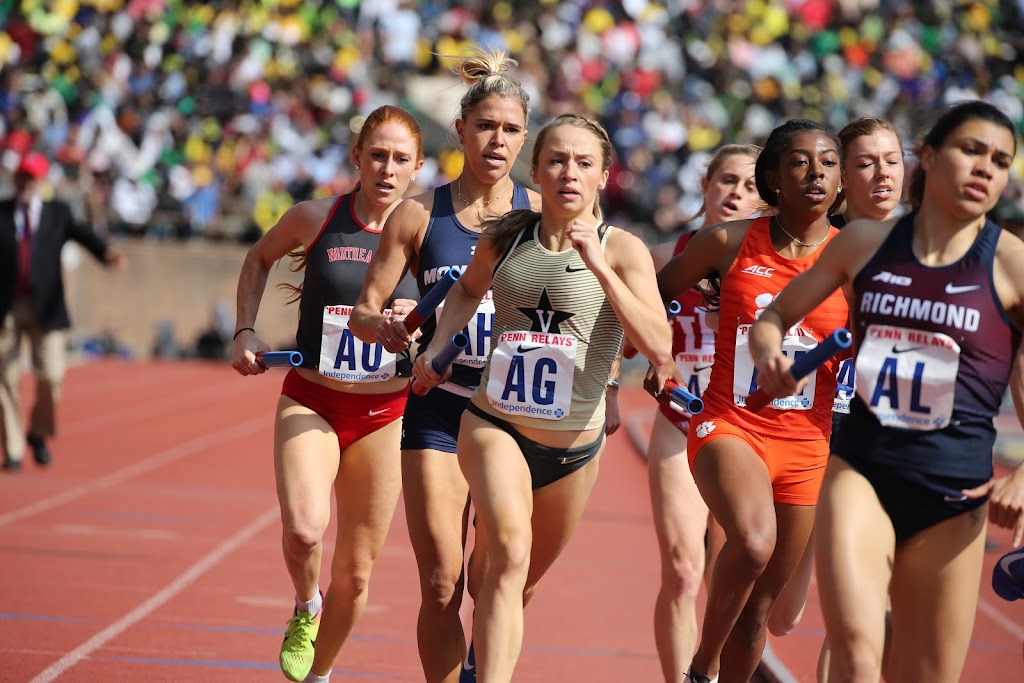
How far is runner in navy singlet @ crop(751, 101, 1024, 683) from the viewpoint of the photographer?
12.7 feet

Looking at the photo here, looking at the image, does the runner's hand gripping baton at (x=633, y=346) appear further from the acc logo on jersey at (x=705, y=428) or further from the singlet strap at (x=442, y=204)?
the singlet strap at (x=442, y=204)

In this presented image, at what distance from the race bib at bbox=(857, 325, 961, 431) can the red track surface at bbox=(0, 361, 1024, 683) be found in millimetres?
2918

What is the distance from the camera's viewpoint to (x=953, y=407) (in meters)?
3.93

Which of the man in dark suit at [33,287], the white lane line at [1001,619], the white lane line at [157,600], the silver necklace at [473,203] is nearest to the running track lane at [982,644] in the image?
the white lane line at [1001,619]

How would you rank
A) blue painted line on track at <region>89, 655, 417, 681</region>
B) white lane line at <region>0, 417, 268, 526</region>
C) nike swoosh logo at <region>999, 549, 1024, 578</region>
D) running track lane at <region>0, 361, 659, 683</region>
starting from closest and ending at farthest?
1. nike swoosh logo at <region>999, 549, 1024, 578</region>
2. blue painted line on track at <region>89, 655, 417, 681</region>
3. running track lane at <region>0, 361, 659, 683</region>
4. white lane line at <region>0, 417, 268, 526</region>

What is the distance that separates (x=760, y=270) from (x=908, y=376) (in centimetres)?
132

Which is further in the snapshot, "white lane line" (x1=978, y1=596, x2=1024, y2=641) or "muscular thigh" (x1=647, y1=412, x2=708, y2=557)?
"white lane line" (x1=978, y1=596, x2=1024, y2=641)

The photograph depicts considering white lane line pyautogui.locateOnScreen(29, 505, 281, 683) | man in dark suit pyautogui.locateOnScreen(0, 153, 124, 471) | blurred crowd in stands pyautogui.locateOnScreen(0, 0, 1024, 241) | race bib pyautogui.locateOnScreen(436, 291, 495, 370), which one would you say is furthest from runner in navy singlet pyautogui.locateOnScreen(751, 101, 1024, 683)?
blurred crowd in stands pyautogui.locateOnScreen(0, 0, 1024, 241)

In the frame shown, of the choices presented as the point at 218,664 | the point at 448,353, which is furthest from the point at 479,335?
the point at 218,664

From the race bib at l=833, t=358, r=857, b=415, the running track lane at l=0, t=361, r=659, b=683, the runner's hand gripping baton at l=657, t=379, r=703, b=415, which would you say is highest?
the runner's hand gripping baton at l=657, t=379, r=703, b=415

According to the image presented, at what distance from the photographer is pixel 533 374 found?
4.72 metres

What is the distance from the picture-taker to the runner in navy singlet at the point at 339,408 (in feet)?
18.2

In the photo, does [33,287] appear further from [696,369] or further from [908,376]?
[908,376]

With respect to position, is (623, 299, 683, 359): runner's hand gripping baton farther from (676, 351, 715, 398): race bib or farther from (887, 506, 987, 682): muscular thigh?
(887, 506, 987, 682): muscular thigh
